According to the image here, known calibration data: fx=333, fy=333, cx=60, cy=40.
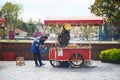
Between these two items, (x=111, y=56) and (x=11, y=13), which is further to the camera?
(x=11, y=13)

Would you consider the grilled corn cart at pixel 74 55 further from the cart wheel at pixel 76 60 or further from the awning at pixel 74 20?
the awning at pixel 74 20

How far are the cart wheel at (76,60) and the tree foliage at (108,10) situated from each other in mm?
2535

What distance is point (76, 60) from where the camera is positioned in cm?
1784

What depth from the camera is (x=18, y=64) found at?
19.4 meters

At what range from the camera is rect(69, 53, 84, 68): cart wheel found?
700 inches

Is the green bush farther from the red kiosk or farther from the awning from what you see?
the awning

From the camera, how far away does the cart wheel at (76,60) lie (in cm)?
1778

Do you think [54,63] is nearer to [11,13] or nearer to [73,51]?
[73,51]

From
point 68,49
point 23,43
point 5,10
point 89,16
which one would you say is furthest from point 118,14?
point 5,10

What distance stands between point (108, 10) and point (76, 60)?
3187 mm

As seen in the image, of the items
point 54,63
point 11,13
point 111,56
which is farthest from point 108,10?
point 11,13

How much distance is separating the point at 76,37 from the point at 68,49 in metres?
4.80

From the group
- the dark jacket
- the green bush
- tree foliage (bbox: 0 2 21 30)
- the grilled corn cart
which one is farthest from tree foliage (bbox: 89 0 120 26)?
tree foliage (bbox: 0 2 21 30)

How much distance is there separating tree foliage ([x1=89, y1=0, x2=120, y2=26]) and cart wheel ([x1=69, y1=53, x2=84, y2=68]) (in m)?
2.53
